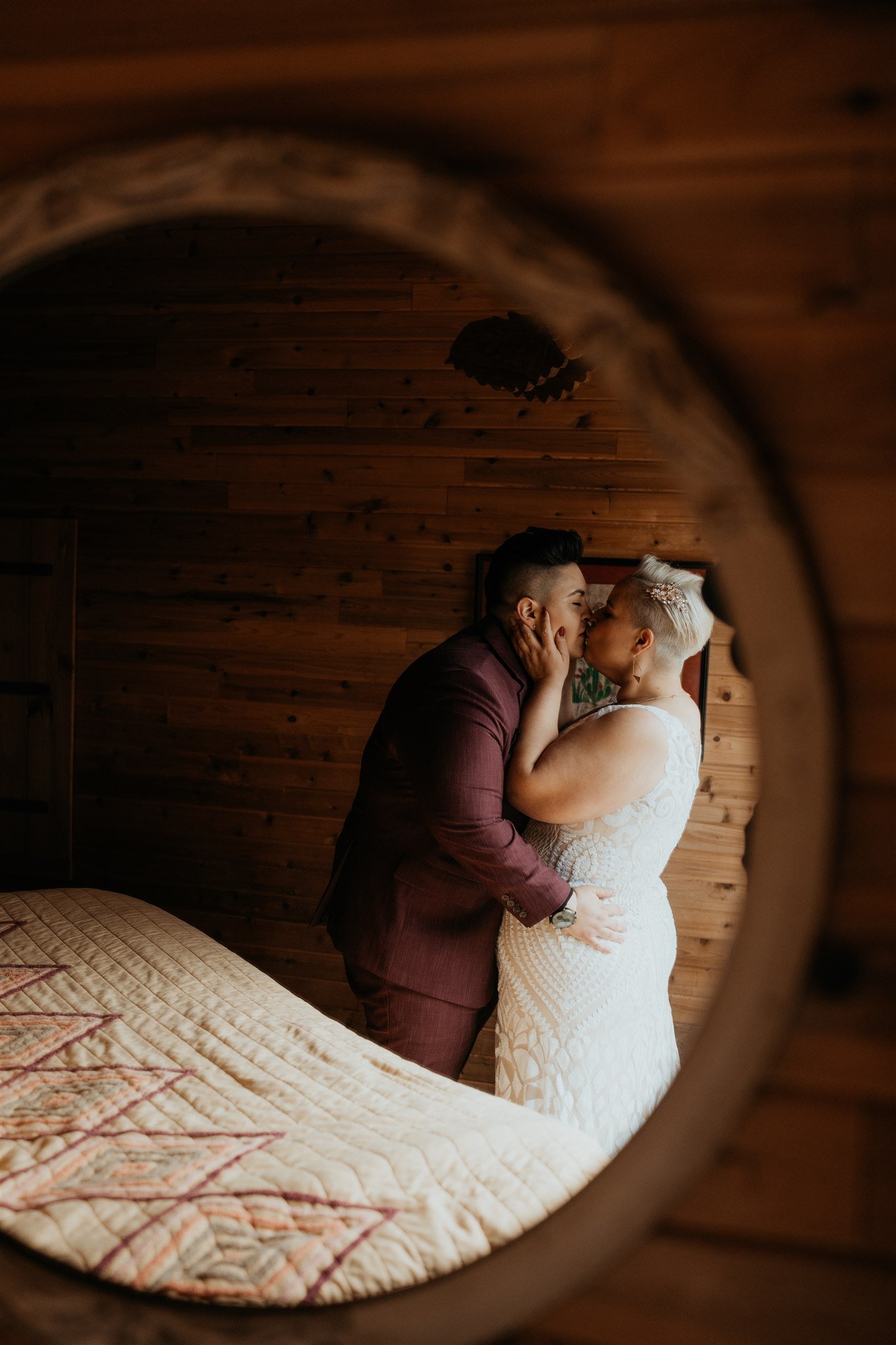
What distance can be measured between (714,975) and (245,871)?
1.79 m

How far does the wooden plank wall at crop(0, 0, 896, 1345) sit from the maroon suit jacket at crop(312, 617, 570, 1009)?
1.31 m

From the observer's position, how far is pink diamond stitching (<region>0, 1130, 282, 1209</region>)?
1298mm

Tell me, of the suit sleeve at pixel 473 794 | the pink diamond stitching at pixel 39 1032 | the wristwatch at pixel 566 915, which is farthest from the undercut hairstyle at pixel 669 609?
the pink diamond stitching at pixel 39 1032

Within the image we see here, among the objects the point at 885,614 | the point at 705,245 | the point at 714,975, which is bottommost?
the point at 714,975

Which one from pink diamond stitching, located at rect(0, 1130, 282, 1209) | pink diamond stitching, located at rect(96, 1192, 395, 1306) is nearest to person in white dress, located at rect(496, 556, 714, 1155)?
pink diamond stitching, located at rect(0, 1130, 282, 1209)

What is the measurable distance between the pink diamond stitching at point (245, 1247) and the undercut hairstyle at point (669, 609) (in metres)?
1.43

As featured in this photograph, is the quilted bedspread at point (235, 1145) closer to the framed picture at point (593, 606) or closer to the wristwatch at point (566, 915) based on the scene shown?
the wristwatch at point (566, 915)

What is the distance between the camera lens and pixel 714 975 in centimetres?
322

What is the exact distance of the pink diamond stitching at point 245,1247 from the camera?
105 centimetres

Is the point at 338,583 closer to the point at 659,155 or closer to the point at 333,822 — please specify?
the point at 333,822

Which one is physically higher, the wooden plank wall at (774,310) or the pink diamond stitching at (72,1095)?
the wooden plank wall at (774,310)

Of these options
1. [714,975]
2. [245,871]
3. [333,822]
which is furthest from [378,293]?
[714,975]

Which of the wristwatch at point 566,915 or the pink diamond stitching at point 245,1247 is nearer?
the pink diamond stitching at point 245,1247

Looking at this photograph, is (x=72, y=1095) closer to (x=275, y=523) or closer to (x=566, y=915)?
(x=566, y=915)
